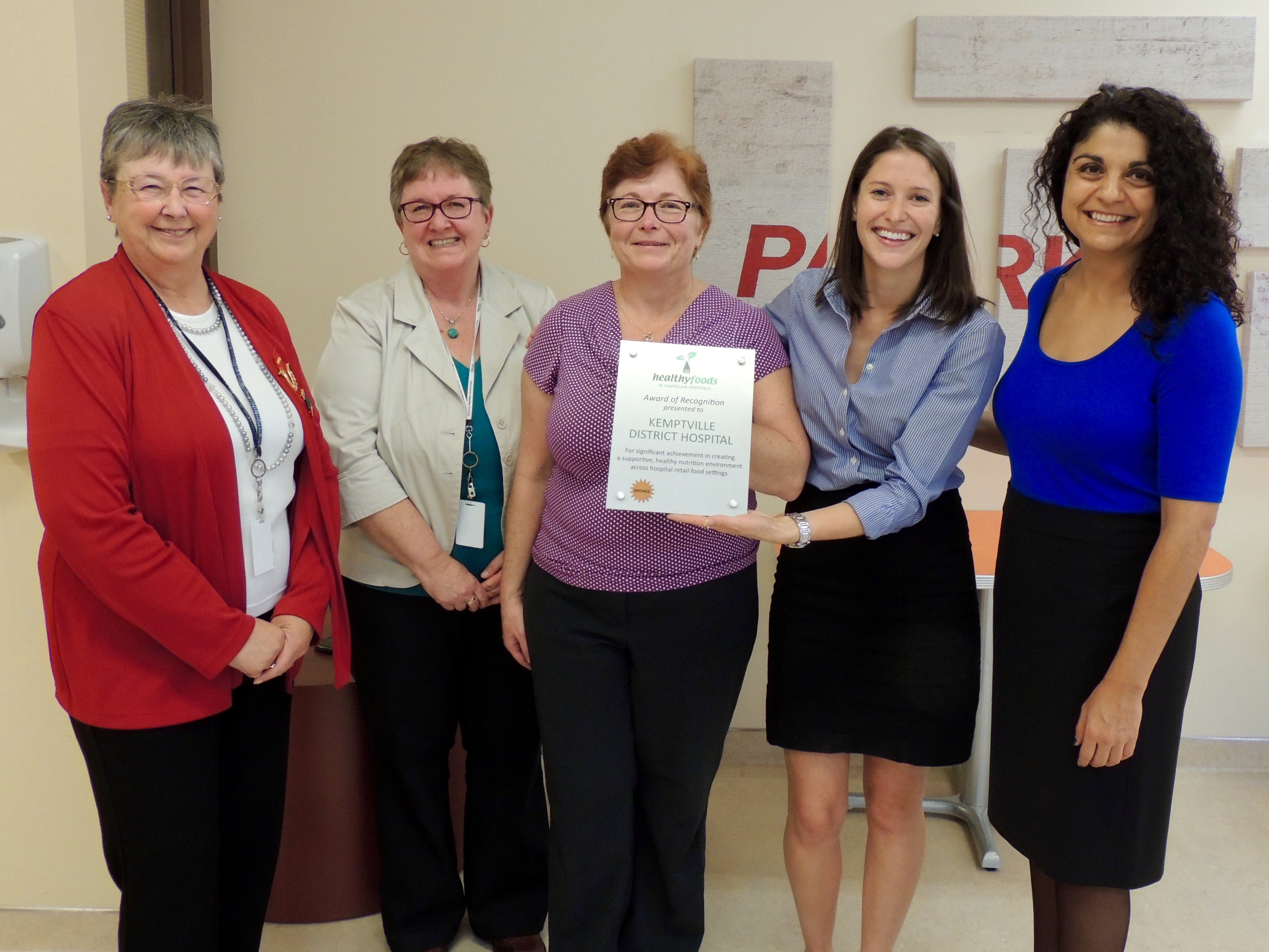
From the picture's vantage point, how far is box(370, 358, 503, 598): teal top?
2.12m

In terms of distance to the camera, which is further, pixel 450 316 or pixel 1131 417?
pixel 450 316

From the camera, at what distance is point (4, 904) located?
7.96 ft

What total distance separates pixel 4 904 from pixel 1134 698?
2484 millimetres

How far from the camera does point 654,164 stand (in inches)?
71.1

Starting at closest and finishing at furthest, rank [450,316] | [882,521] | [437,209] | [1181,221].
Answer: [1181,221]
[882,521]
[437,209]
[450,316]

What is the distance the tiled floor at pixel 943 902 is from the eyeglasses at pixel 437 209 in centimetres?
167

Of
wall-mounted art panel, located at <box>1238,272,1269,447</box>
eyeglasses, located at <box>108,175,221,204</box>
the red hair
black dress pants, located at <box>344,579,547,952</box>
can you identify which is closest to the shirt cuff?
the red hair

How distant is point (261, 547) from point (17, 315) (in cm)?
81

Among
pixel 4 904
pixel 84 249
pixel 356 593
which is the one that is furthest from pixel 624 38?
pixel 4 904

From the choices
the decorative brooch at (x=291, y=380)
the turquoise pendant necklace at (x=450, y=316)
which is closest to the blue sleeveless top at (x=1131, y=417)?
the turquoise pendant necklace at (x=450, y=316)

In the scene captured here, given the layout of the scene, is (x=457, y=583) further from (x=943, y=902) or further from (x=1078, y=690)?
(x=943, y=902)

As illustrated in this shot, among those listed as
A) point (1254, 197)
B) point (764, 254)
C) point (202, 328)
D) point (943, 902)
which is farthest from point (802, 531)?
point (1254, 197)

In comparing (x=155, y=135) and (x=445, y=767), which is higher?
(x=155, y=135)

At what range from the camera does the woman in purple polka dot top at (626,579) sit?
6.01 ft
